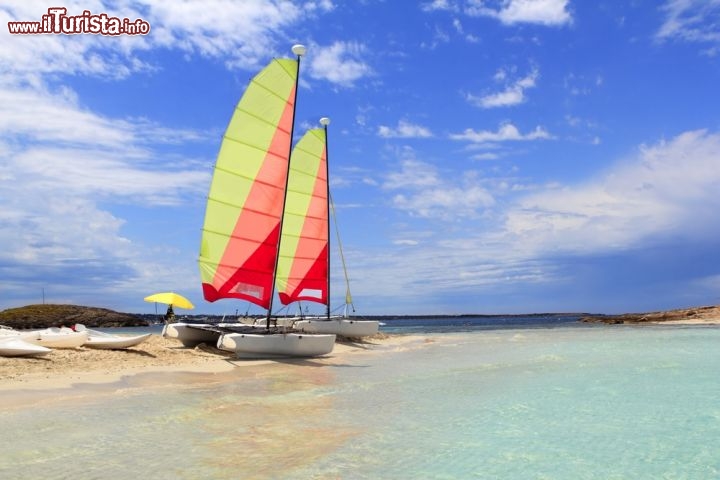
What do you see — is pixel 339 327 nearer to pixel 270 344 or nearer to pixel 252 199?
pixel 270 344

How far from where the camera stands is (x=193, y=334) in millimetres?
22453

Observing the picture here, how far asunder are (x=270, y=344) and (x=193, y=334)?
4232 mm

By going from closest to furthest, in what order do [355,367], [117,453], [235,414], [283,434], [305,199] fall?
[117,453] → [283,434] → [235,414] → [355,367] → [305,199]

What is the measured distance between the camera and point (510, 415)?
10758mm

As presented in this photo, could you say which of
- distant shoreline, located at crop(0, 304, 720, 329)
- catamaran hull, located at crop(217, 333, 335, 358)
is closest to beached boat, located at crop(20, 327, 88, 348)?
catamaran hull, located at crop(217, 333, 335, 358)

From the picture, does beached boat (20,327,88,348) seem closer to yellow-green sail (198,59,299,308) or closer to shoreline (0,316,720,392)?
shoreline (0,316,720,392)

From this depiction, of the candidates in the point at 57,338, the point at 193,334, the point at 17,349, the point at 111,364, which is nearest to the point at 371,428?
the point at 111,364

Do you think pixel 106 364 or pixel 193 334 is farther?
pixel 193 334

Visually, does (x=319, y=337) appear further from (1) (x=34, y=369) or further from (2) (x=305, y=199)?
(2) (x=305, y=199)

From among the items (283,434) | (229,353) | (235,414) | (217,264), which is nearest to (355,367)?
(229,353)

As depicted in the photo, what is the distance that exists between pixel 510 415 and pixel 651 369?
30.9 ft

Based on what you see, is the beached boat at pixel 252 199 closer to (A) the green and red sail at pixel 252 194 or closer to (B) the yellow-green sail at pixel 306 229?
(A) the green and red sail at pixel 252 194

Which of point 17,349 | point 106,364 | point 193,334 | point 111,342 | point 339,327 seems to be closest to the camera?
point 17,349

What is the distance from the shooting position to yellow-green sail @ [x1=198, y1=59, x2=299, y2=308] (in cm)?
2142
